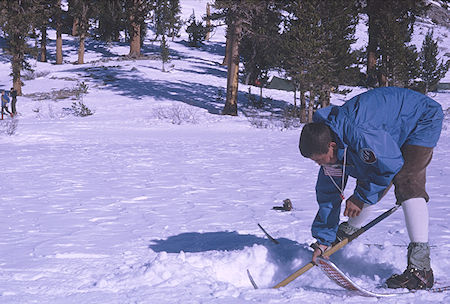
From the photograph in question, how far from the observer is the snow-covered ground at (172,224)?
2.99m

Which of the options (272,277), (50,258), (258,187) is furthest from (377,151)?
(258,187)

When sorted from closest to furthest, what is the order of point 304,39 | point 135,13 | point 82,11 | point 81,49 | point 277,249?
point 277,249 → point 304,39 → point 82,11 → point 135,13 → point 81,49

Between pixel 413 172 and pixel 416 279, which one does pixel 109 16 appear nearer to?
pixel 413 172

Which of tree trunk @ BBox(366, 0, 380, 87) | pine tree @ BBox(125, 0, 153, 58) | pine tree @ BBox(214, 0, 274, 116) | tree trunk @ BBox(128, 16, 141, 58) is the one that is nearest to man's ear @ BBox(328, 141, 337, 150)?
pine tree @ BBox(214, 0, 274, 116)

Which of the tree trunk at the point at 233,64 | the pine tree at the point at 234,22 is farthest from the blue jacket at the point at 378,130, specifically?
the tree trunk at the point at 233,64

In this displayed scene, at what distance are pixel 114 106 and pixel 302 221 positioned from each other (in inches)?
671

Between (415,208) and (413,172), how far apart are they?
0.22 m

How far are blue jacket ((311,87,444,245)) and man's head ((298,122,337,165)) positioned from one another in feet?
0.13

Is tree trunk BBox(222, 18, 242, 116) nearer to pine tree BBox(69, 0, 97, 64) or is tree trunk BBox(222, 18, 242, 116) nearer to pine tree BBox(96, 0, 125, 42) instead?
pine tree BBox(69, 0, 97, 64)

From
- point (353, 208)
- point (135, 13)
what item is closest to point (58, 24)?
point (135, 13)

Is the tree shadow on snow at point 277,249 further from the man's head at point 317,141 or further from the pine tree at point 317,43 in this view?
the pine tree at point 317,43

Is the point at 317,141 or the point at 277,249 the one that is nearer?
the point at 317,141

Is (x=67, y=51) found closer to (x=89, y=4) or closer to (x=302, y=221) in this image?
(x=89, y=4)

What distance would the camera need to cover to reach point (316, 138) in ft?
8.34
